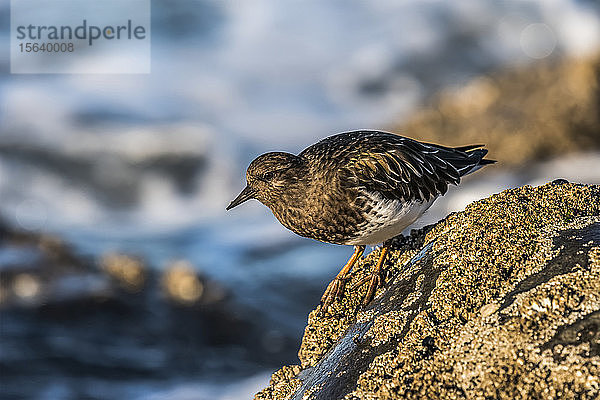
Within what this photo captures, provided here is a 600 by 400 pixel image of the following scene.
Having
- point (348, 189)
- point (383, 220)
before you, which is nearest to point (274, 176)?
point (348, 189)

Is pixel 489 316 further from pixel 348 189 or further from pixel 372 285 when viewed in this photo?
pixel 348 189

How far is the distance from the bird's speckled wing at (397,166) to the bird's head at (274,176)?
0.26 meters

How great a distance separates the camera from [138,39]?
53.0 ft

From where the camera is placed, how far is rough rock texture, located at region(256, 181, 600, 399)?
2258 millimetres

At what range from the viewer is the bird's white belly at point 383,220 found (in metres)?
3.59

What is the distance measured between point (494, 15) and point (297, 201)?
1287 cm

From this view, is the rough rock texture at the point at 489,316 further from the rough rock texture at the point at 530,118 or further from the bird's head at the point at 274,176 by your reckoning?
the rough rock texture at the point at 530,118

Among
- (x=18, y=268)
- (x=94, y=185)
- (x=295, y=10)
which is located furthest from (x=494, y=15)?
→ (x=18, y=268)

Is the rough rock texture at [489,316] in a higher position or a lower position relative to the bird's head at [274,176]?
lower

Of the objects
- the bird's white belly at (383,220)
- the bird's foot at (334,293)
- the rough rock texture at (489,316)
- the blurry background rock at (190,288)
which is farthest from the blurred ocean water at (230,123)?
the rough rock texture at (489,316)

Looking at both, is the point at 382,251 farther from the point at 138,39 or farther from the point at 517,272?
the point at 138,39

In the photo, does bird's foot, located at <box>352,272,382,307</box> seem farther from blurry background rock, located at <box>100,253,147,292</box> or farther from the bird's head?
blurry background rock, located at <box>100,253,147,292</box>

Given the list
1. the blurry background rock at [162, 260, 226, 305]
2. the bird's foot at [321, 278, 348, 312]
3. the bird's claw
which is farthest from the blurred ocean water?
the bird's claw

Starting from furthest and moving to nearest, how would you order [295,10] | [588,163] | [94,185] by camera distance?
[295,10] < [94,185] < [588,163]
